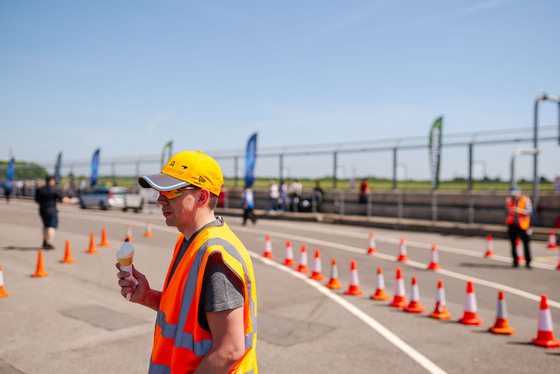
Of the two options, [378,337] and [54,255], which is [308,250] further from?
[378,337]

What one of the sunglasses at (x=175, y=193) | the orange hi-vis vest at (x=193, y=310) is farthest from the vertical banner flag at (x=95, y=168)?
the orange hi-vis vest at (x=193, y=310)

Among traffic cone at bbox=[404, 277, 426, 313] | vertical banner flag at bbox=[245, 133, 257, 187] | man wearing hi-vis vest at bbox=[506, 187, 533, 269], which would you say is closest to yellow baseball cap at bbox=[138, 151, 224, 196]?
traffic cone at bbox=[404, 277, 426, 313]

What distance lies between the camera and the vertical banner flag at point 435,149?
21.7m

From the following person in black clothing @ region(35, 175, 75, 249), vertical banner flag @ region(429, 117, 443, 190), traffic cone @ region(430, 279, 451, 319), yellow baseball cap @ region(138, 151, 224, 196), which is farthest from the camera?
vertical banner flag @ region(429, 117, 443, 190)

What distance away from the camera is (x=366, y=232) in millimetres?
19766

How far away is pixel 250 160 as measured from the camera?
28.7 meters

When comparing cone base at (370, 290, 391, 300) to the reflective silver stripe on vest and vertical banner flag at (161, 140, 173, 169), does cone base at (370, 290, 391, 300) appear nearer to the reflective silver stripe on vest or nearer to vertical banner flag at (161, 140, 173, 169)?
the reflective silver stripe on vest

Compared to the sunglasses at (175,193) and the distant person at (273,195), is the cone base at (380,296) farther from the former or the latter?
the distant person at (273,195)

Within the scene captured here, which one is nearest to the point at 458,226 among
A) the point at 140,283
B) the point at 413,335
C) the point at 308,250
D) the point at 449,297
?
the point at 308,250

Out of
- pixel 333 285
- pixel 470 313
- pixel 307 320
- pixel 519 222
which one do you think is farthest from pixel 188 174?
pixel 519 222

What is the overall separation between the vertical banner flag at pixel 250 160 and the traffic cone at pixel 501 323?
22.5 metres

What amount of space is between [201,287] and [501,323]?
562cm

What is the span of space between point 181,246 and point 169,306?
0.34 meters

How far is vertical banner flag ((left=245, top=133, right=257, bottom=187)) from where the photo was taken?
93.4ft
